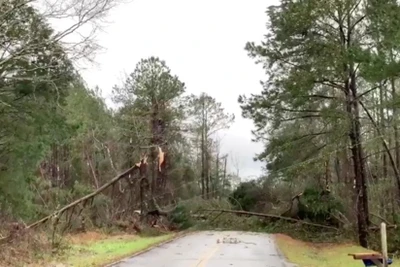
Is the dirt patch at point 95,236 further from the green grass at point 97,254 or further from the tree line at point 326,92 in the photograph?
the tree line at point 326,92

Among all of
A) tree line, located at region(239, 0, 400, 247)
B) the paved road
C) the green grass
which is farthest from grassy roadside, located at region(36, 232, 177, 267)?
tree line, located at region(239, 0, 400, 247)

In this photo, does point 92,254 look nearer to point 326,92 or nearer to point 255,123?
point 255,123

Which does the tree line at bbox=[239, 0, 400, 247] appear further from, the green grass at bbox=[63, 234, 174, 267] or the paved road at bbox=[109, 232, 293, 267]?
the green grass at bbox=[63, 234, 174, 267]

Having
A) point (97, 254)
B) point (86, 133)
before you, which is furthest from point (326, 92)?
point (86, 133)

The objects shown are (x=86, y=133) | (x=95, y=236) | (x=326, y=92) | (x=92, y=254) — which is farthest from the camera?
(x=86, y=133)

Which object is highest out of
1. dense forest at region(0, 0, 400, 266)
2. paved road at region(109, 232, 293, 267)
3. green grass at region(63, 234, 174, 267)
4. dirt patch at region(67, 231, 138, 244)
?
dense forest at region(0, 0, 400, 266)

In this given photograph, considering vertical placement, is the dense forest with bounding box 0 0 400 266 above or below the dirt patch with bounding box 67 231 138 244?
above

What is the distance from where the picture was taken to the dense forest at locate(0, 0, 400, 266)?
17.4 meters

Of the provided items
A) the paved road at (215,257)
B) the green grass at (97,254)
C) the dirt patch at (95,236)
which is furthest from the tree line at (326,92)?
the dirt patch at (95,236)

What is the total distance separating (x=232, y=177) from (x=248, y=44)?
42.6 meters

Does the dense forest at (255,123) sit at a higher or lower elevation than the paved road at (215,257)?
higher

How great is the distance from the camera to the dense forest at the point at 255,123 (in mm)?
17422

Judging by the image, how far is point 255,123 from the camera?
2894 cm

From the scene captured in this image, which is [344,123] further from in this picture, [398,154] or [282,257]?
[398,154]
